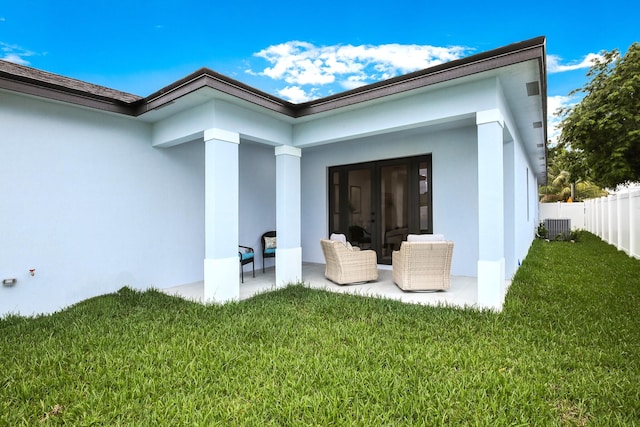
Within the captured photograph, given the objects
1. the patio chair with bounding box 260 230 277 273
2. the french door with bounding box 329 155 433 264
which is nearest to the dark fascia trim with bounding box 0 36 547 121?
the french door with bounding box 329 155 433 264

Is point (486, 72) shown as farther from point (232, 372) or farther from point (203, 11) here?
point (203, 11)

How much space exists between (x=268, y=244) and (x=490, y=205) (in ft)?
16.8

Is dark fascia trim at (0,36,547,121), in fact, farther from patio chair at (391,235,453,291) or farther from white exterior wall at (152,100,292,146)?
patio chair at (391,235,453,291)

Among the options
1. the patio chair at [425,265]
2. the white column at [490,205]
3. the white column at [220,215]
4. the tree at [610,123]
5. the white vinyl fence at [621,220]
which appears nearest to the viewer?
the white column at [490,205]

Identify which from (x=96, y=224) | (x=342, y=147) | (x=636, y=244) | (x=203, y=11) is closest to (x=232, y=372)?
(x=96, y=224)

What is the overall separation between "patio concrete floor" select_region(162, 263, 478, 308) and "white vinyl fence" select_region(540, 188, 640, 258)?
611 cm

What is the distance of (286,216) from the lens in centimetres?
656

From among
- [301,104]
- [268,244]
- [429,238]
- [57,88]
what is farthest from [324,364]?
[268,244]

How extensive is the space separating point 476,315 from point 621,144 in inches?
616

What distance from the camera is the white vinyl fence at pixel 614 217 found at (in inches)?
374

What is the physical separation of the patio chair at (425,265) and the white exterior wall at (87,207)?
4.25 meters

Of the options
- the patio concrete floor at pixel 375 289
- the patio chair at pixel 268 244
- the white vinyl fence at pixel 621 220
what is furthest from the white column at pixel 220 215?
the white vinyl fence at pixel 621 220

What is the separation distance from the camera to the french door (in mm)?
7961

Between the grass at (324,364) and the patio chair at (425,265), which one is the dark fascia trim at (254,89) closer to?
the patio chair at (425,265)
